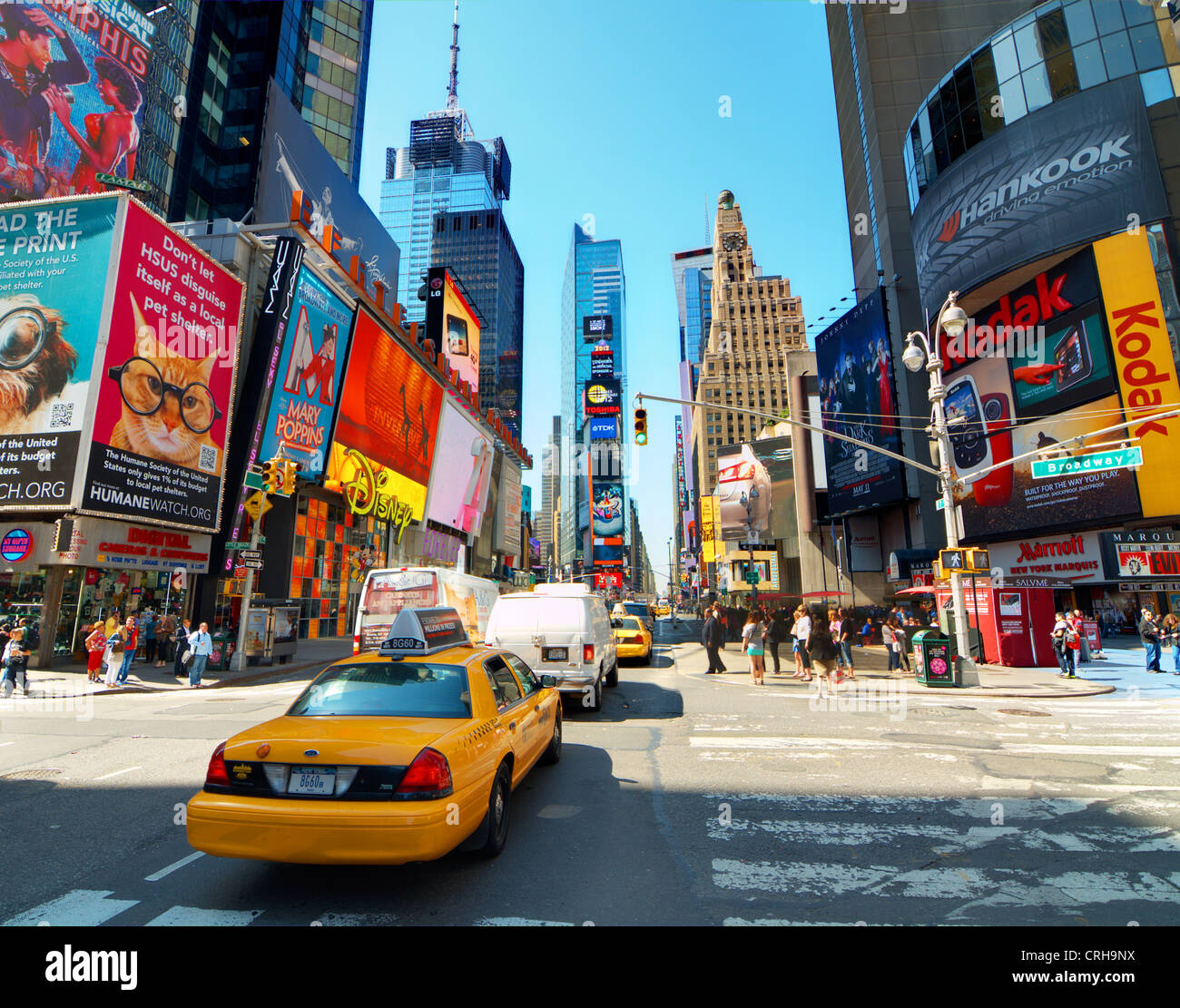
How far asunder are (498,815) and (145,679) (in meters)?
17.1

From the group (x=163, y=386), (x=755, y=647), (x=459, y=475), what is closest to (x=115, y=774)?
(x=755, y=647)

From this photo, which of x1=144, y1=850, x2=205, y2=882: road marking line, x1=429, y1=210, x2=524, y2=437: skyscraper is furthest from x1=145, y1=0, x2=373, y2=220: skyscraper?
x1=429, y1=210, x2=524, y2=437: skyscraper

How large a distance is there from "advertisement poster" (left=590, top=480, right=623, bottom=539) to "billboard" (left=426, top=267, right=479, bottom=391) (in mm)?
50068

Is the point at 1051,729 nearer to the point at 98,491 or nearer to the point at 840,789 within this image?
the point at 840,789

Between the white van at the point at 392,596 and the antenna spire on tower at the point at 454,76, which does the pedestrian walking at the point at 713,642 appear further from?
the antenna spire on tower at the point at 454,76

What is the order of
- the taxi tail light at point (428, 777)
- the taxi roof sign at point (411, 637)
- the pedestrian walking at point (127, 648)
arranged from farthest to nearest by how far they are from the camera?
the pedestrian walking at point (127, 648) → the taxi roof sign at point (411, 637) → the taxi tail light at point (428, 777)

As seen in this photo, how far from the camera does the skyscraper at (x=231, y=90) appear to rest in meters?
46.5

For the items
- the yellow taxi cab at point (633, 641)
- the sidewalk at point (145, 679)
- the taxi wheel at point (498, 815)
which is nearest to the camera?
the taxi wheel at point (498, 815)

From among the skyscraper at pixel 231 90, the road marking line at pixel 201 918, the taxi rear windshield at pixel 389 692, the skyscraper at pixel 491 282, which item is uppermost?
the skyscraper at pixel 491 282

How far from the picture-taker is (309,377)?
30.9m

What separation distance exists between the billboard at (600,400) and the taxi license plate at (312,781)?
301 ft

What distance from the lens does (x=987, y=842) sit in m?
5.22

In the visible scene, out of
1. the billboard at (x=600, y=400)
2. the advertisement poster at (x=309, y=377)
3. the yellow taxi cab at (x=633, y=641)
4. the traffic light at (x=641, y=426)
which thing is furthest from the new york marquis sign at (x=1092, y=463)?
the billboard at (x=600, y=400)
